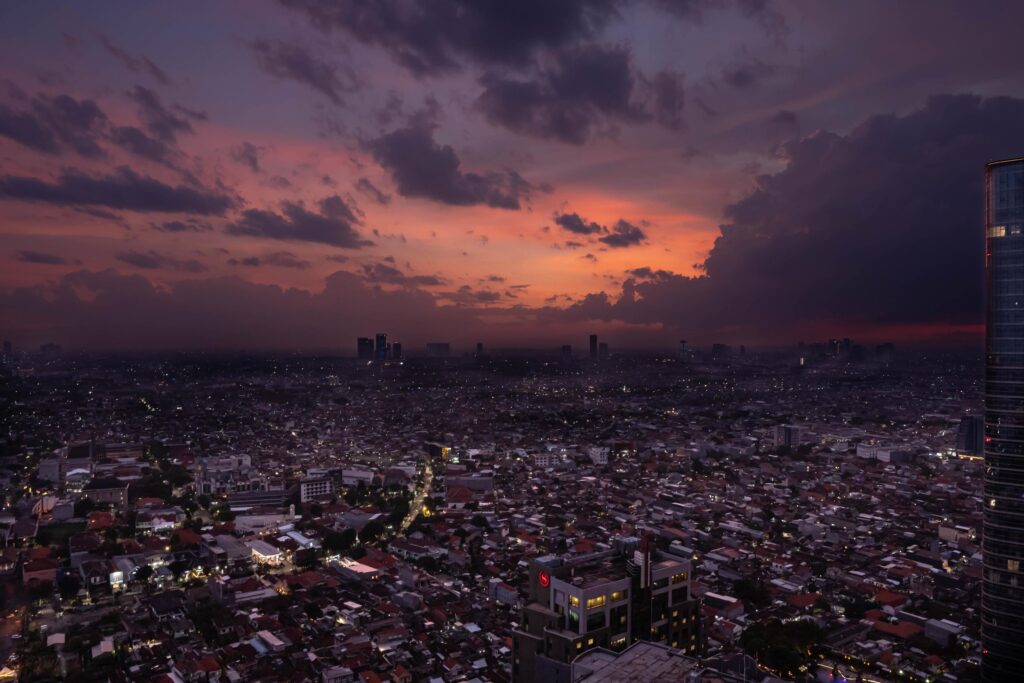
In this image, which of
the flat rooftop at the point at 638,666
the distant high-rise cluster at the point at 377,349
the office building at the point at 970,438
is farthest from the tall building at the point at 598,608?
the distant high-rise cluster at the point at 377,349

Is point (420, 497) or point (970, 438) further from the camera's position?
point (970, 438)

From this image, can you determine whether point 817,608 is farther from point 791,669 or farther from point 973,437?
point 973,437

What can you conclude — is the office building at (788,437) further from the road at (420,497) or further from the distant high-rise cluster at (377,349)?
the distant high-rise cluster at (377,349)

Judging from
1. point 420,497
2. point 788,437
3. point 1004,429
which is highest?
point 1004,429

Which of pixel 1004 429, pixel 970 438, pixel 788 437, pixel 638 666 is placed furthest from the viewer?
pixel 788 437

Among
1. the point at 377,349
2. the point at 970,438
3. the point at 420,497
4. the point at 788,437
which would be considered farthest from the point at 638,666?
the point at 377,349

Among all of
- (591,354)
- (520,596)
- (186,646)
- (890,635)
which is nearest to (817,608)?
(890,635)

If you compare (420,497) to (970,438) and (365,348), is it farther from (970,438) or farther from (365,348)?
(365,348)

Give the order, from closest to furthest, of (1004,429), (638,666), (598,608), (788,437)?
(638,666)
(598,608)
(1004,429)
(788,437)
